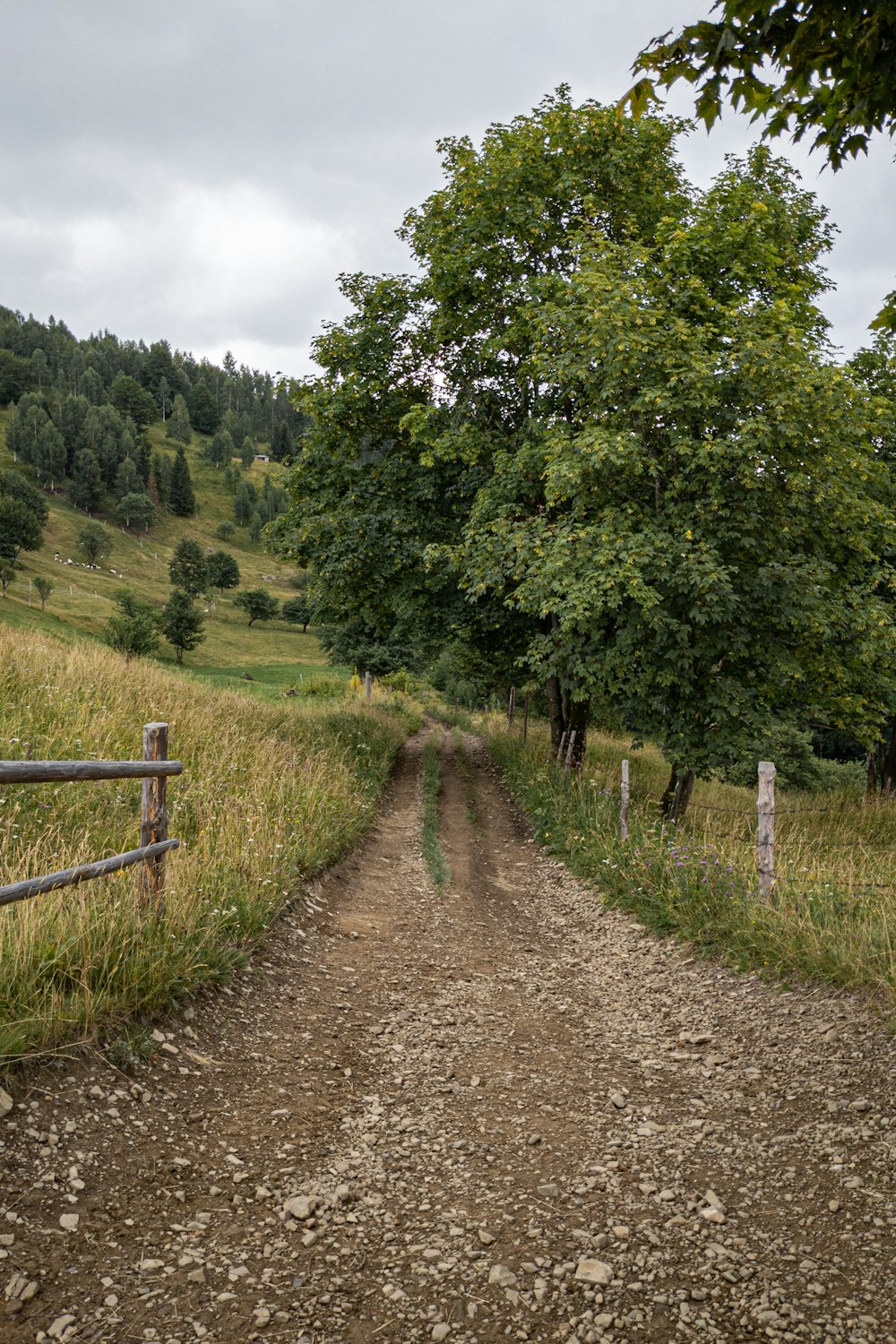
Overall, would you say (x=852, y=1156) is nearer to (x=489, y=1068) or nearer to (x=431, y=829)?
(x=489, y=1068)

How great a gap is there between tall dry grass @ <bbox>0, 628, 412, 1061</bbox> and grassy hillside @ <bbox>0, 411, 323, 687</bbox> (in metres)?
34.1

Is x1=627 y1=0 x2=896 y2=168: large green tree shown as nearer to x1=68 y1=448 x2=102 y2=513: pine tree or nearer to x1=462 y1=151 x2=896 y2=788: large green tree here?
x1=462 y1=151 x2=896 y2=788: large green tree

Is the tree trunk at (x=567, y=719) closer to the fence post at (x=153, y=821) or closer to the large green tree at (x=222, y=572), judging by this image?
the fence post at (x=153, y=821)

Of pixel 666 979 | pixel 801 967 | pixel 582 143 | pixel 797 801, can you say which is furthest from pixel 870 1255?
pixel 582 143

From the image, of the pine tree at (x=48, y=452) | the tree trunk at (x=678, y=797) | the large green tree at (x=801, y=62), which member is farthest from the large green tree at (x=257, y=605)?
the large green tree at (x=801, y=62)

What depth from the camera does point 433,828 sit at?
46.1ft

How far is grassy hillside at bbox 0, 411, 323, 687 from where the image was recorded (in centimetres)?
7294

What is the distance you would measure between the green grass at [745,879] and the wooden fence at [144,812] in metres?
5.05

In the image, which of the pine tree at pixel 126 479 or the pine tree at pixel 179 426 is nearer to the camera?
the pine tree at pixel 126 479

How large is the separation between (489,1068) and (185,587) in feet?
344

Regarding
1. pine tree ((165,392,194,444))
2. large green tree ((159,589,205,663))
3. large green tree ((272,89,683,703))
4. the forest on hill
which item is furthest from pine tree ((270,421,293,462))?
large green tree ((272,89,683,703))

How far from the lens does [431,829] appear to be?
45.5 feet

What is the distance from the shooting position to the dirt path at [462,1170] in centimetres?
309

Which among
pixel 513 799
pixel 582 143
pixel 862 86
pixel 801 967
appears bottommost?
pixel 513 799
